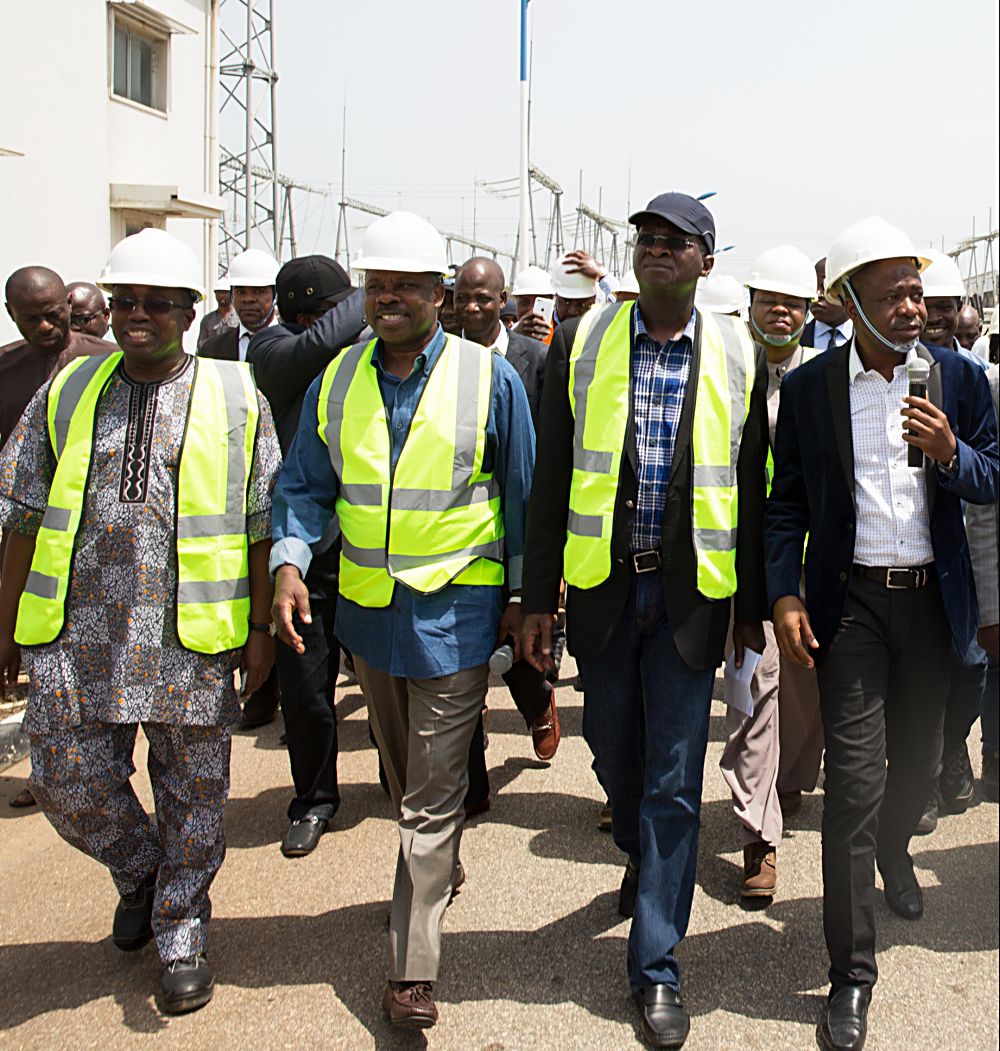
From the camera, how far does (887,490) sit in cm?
340

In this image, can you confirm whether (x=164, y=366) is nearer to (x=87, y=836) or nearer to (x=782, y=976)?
(x=87, y=836)

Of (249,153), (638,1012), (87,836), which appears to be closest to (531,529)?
(638,1012)

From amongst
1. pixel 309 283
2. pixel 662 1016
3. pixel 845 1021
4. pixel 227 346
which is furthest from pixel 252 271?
pixel 845 1021

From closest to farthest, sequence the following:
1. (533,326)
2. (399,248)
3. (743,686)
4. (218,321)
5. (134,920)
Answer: (399,248)
(134,920)
(743,686)
(533,326)
(218,321)

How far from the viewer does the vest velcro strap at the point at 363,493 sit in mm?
3551

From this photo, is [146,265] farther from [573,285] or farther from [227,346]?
[573,285]

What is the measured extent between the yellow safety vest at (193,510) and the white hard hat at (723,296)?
342cm

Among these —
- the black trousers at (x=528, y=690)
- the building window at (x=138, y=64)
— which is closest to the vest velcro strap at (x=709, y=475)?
the black trousers at (x=528, y=690)

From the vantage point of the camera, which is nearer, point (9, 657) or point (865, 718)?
point (865, 718)

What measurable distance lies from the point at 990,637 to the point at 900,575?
0.47 m

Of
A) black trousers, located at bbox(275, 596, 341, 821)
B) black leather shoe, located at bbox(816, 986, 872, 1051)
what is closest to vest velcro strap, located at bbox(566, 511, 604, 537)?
black leather shoe, located at bbox(816, 986, 872, 1051)

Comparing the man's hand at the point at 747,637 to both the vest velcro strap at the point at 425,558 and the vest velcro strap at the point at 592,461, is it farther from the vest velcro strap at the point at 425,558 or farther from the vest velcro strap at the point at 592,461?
the vest velcro strap at the point at 425,558

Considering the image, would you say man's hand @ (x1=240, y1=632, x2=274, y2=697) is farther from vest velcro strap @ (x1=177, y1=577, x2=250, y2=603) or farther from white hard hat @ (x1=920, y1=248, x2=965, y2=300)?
white hard hat @ (x1=920, y1=248, x2=965, y2=300)

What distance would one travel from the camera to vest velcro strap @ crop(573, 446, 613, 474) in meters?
3.43
